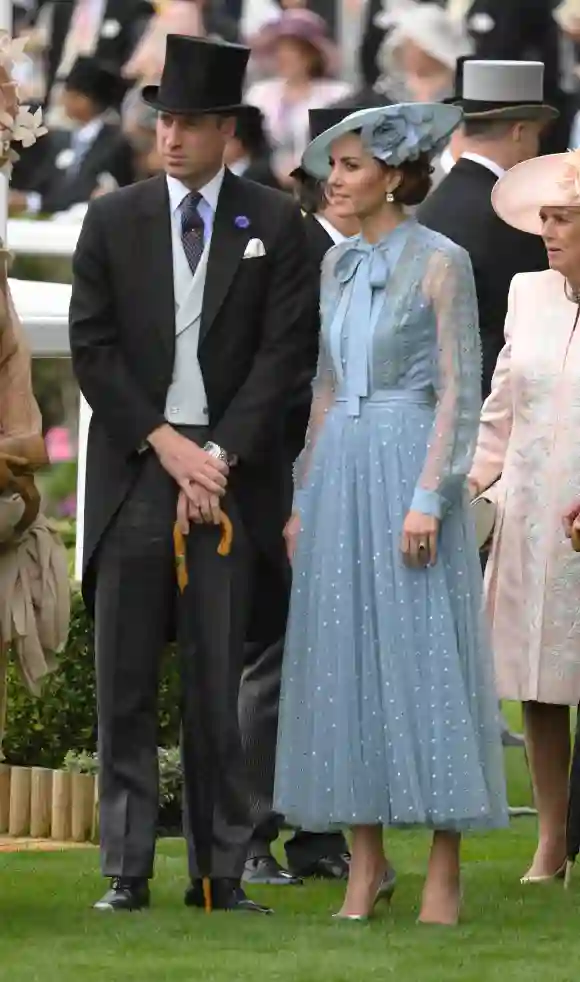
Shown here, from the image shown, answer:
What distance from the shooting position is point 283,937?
22.5 feet

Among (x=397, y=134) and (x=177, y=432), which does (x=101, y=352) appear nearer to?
(x=177, y=432)

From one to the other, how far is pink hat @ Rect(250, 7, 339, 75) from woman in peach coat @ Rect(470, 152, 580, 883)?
5597mm

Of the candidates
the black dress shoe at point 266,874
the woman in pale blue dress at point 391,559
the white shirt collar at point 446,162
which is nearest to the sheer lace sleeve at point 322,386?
the woman in pale blue dress at point 391,559

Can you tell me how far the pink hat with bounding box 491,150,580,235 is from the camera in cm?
774

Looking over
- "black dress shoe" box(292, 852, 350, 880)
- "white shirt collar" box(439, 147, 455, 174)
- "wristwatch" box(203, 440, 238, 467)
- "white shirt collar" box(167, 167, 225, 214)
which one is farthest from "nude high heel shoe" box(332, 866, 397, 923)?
"white shirt collar" box(439, 147, 455, 174)

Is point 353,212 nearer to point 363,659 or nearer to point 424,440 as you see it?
point 424,440

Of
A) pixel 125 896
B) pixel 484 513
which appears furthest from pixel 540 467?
pixel 125 896

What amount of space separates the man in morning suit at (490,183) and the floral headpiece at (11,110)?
2583mm

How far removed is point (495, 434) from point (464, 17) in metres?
5.66

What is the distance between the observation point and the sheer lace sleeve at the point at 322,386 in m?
7.29

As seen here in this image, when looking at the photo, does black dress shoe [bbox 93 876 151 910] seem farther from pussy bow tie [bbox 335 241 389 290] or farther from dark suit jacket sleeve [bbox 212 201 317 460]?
pussy bow tie [bbox 335 241 389 290]

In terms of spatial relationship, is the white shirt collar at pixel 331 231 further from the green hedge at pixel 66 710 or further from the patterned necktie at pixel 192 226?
the green hedge at pixel 66 710

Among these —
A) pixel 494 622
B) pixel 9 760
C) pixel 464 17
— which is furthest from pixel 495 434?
pixel 464 17

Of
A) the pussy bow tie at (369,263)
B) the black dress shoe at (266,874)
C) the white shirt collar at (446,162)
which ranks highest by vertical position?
the white shirt collar at (446,162)
